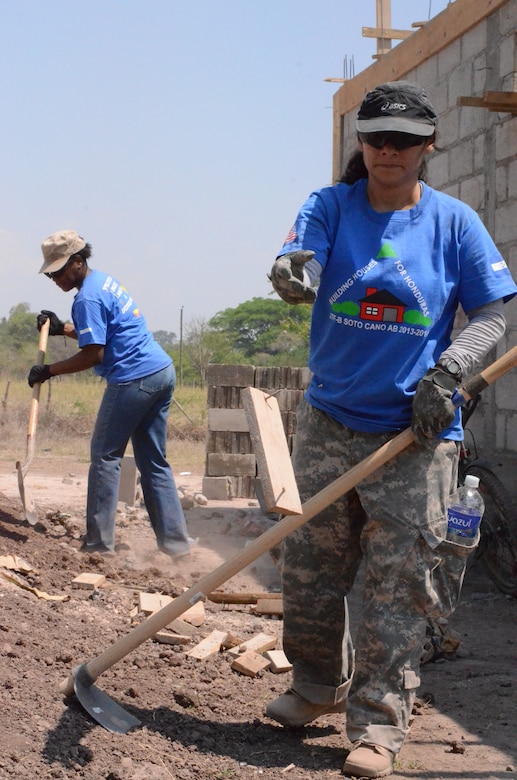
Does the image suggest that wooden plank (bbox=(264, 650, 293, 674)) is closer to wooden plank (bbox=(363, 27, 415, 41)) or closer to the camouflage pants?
the camouflage pants

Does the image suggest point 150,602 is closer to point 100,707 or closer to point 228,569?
point 100,707

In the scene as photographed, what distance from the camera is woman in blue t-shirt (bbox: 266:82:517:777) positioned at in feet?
10.0

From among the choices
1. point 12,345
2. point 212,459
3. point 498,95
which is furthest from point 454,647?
point 12,345

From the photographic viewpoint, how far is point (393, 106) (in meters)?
3.04

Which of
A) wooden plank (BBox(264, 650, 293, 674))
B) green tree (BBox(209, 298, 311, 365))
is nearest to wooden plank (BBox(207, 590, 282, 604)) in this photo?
wooden plank (BBox(264, 650, 293, 674))

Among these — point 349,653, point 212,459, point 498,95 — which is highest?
point 498,95

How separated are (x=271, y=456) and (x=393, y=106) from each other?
117 centimetres

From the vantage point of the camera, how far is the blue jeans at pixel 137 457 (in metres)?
6.03

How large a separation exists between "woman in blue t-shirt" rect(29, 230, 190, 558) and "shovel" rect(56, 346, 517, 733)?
9.24 ft

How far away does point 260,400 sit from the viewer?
3.13 meters

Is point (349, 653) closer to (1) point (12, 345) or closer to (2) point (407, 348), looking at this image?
(2) point (407, 348)

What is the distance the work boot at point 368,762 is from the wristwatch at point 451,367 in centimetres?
120

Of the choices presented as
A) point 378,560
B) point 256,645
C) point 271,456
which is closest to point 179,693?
point 256,645

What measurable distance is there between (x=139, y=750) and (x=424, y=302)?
1.71m
